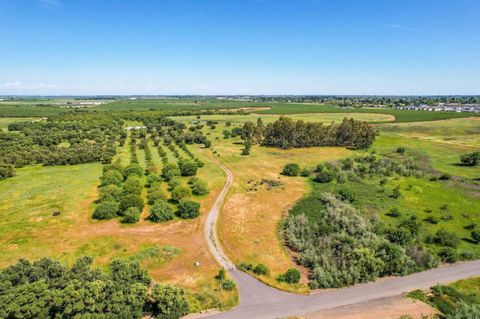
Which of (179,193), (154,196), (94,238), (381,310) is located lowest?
(381,310)

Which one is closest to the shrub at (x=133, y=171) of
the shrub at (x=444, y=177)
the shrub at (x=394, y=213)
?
the shrub at (x=394, y=213)

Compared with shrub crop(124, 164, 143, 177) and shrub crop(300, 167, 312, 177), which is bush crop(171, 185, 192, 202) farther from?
shrub crop(300, 167, 312, 177)

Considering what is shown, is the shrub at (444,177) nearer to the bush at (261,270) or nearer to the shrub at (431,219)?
the shrub at (431,219)

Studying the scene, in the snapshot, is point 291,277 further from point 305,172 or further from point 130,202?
point 305,172

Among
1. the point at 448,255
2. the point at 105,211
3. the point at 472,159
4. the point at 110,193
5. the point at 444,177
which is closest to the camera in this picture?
the point at 448,255

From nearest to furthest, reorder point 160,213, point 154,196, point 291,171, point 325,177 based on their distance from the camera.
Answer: point 160,213, point 154,196, point 325,177, point 291,171

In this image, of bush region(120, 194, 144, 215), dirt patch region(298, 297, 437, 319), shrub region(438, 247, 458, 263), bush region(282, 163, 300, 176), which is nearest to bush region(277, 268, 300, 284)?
dirt patch region(298, 297, 437, 319)

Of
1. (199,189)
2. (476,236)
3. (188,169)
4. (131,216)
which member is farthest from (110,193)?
(476,236)
